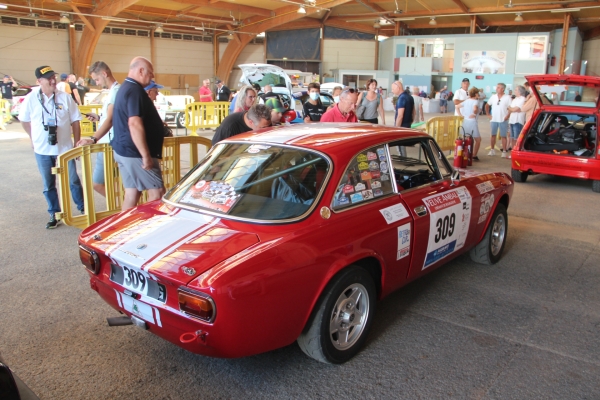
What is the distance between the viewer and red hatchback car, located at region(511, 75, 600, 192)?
8078 millimetres

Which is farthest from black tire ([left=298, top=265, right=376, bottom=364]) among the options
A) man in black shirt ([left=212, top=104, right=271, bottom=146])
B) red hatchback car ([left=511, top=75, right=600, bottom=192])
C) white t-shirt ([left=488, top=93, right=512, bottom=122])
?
white t-shirt ([left=488, top=93, right=512, bottom=122])

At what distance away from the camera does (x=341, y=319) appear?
3.04m

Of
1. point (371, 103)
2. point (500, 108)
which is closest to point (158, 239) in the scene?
point (371, 103)

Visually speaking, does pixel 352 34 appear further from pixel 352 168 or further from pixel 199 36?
pixel 352 168

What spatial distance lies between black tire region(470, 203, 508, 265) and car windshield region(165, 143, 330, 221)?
7.69 feet

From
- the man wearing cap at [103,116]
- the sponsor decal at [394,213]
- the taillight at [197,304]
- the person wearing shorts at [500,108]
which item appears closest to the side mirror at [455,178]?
the sponsor decal at [394,213]

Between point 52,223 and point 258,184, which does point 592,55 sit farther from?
point 258,184

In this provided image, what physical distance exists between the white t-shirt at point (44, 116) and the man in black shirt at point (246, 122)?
1.89 meters

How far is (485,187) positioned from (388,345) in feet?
6.22

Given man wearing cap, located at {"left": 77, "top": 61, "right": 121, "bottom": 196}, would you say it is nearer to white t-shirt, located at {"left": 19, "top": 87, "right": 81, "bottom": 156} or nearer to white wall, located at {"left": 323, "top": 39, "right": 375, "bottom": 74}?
white t-shirt, located at {"left": 19, "top": 87, "right": 81, "bottom": 156}

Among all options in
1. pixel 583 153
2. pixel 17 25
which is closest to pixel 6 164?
pixel 583 153

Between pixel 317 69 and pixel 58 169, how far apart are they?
31.3 m

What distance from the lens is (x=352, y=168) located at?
3230 millimetres

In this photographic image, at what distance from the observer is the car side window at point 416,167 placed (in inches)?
151
